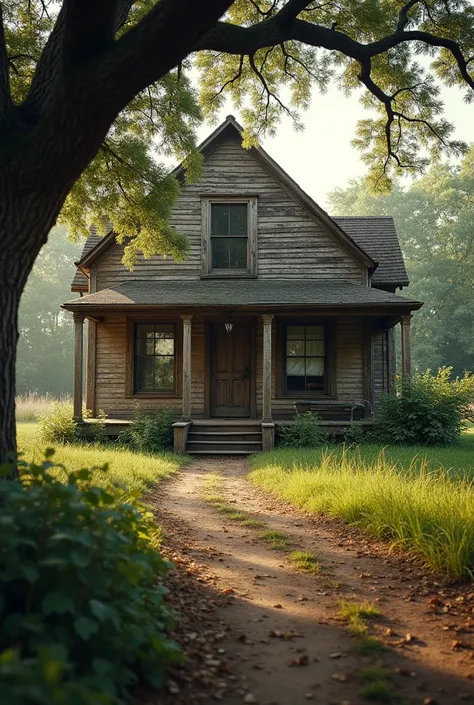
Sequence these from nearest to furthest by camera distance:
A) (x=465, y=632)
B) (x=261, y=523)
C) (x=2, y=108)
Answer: (x=465, y=632), (x=2, y=108), (x=261, y=523)

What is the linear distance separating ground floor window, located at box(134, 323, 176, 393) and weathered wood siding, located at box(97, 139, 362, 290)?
1.42 m

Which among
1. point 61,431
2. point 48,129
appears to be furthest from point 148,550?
point 61,431

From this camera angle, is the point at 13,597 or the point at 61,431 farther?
the point at 61,431

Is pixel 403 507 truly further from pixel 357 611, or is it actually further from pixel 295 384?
pixel 295 384

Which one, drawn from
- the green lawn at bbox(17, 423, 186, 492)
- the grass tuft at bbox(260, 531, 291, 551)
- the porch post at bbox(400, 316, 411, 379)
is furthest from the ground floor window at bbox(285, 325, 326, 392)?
the grass tuft at bbox(260, 531, 291, 551)

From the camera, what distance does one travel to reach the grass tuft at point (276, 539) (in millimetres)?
5559

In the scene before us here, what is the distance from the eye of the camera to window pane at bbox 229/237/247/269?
15.4 meters

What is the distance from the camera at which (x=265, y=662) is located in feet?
10.4

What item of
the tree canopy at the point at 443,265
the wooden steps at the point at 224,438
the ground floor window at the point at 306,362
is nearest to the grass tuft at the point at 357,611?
the wooden steps at the point at 224,438

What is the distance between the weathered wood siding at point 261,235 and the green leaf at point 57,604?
43.4 feet

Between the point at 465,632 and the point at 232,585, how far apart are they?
1724 millimetres

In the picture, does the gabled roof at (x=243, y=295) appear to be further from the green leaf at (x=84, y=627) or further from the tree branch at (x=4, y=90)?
the green leaf at (x=84, y=627)

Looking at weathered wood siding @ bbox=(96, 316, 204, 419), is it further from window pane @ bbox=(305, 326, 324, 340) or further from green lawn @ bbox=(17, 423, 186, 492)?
green lawn @ bbox=(17, 423, 186, 492)

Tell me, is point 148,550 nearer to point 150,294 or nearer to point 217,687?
point 217,687
